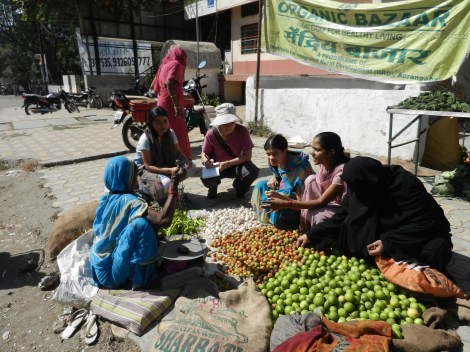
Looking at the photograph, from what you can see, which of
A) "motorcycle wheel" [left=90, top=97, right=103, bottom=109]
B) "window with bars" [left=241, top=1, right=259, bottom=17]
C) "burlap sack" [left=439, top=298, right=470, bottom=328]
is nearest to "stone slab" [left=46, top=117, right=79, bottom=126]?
"motorcycle wheel" [left=90, top=97, right=103, bottom=109]

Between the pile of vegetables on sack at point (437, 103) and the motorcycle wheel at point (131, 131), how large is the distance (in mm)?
4924

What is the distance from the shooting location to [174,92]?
18.3ft

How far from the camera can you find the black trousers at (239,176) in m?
4.51

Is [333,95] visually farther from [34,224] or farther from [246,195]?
[34,224]

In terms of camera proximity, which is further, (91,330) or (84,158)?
(84,158)

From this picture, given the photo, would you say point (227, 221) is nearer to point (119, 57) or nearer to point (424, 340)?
point (424, 340)

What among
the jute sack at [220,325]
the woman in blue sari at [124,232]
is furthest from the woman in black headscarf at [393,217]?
the woman in blue sari at [124,232]

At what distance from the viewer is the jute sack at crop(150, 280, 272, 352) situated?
2.03 meters

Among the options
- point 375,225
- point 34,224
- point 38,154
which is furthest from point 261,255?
point 38,154

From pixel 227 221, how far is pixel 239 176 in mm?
805

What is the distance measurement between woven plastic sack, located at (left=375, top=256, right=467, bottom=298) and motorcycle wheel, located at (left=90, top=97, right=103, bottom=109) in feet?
50.5

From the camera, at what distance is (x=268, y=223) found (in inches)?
151

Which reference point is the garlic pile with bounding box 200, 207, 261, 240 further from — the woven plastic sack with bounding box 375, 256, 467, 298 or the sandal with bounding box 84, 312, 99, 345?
the woven plastic sack with bounding box 375, 256, 467, 298

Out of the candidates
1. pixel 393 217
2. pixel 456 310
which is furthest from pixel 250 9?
pixel 456 310
